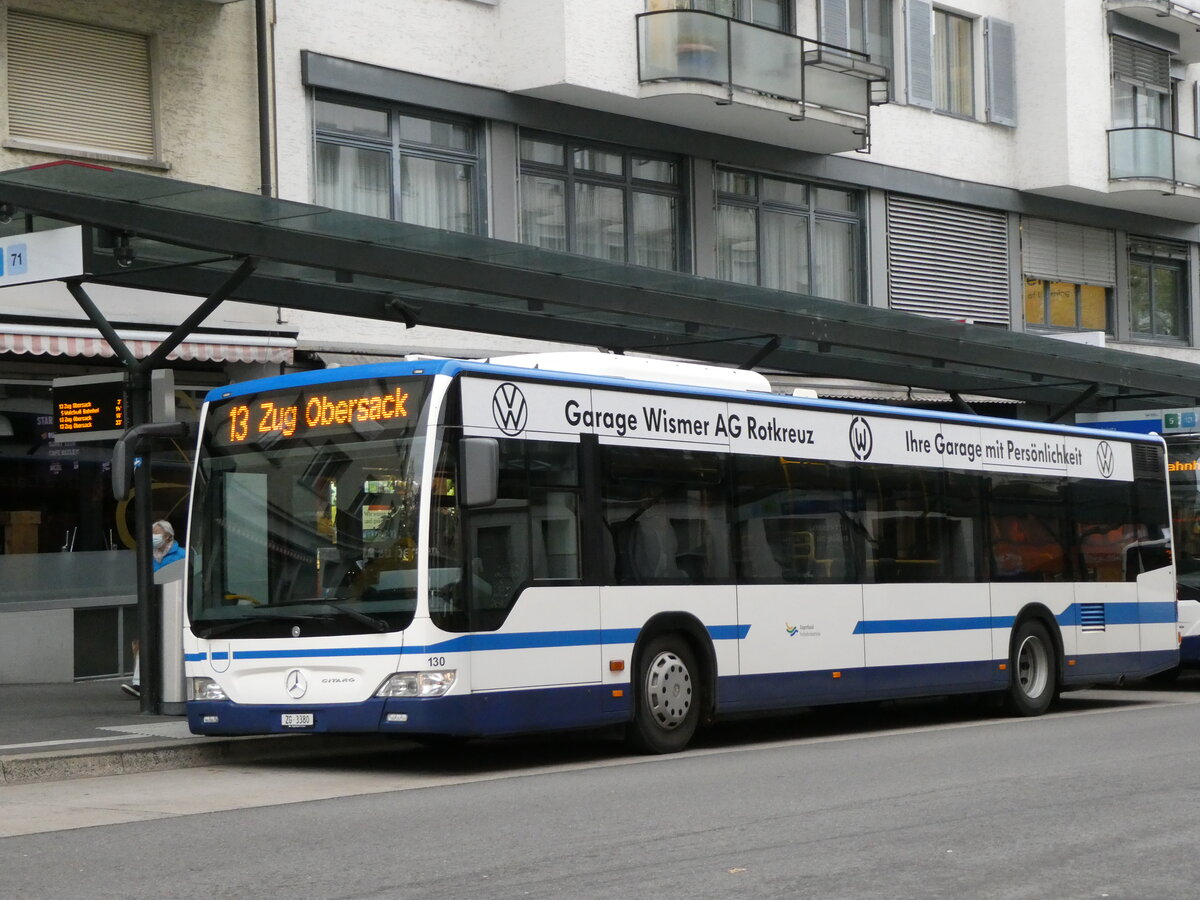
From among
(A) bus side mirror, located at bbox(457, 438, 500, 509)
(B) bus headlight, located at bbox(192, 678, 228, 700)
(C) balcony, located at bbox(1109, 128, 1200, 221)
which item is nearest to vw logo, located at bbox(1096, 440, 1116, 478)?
(A) bus side mirror, located at bbox(457, 438, 500, 509)

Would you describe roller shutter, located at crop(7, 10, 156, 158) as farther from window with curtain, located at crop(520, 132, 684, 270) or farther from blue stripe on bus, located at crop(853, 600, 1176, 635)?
blue stripe on bus, located at crop(853, 600, 1176, 635)

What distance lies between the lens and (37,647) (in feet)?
62.4

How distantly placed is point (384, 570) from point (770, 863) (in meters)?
4.77

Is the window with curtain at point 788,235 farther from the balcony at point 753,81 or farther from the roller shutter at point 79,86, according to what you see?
the roller shutter at point 79,86

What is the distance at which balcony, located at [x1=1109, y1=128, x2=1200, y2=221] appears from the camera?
33.0 meters

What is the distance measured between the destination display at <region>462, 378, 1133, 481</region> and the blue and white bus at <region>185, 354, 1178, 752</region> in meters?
0.03

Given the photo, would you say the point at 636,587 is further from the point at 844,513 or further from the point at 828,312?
the point at 828,312

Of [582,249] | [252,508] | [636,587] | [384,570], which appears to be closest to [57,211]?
[252,508]

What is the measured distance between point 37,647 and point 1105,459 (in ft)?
38.3

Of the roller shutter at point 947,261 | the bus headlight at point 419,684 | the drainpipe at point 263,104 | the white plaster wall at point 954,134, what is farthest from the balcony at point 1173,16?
the bus headlight at point 419,684

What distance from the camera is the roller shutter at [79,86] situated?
18922mm

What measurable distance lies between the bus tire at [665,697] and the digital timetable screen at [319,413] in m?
2.78

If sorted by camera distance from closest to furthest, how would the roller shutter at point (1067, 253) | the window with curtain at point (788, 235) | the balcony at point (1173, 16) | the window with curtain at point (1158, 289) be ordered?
1. the window with curtain at point (788, 235)
2. the roller shutter at point (1067, 253)
3. the balcony at point (1173, 16)
4. the window with curtain at point (1158, 289)

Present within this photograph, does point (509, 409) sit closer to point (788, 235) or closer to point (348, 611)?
point (348, 611)
